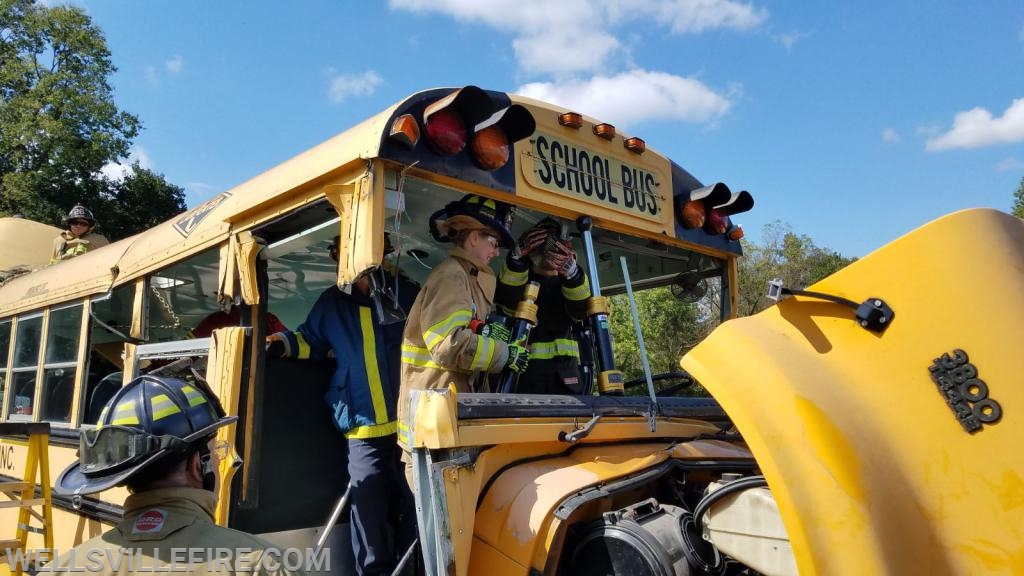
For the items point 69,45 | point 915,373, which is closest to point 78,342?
point 915,373

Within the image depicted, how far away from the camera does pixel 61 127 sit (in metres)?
20.7

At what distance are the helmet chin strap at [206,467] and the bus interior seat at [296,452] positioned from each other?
1.23m

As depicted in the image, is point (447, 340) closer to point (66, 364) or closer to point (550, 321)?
point (550, 321)

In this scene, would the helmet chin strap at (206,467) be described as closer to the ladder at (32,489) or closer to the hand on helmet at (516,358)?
the hand on helmet at (516,358)

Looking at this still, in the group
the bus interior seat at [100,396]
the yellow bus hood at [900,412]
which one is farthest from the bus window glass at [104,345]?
the yellow bus hood at [900,412]

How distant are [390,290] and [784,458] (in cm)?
187

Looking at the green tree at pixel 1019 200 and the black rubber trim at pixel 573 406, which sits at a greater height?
the green tree at pixel 1019 200

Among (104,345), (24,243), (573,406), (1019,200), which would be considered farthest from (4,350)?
(1019,200)

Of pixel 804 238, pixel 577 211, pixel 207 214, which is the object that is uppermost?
pixel 804 238

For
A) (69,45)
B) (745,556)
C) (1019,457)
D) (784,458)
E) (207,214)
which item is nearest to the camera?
(1019,457)

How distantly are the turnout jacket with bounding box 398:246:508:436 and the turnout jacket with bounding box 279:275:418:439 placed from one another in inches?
13.4

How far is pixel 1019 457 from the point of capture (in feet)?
4.87

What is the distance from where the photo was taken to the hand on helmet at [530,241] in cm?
318

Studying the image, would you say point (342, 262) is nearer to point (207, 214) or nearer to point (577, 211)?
point (577, 211)
